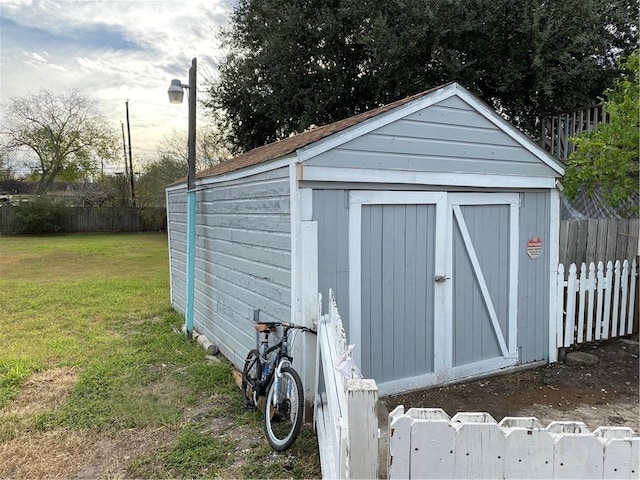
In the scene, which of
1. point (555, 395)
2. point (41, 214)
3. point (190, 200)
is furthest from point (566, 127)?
point (41, 214)

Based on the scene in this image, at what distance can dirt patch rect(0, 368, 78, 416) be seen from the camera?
3.65 meters

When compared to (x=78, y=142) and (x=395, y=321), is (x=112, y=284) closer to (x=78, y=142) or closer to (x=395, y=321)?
(x=395, y=321)

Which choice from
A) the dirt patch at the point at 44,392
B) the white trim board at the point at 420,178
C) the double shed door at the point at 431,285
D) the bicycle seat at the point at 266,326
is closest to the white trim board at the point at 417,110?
the white trim board at the point at 420,178

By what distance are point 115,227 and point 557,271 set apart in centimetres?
2498

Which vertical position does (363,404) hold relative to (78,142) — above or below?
below

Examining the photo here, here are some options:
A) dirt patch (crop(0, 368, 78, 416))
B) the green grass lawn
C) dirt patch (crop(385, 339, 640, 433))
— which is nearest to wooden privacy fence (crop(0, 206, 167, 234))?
the green grass lawn

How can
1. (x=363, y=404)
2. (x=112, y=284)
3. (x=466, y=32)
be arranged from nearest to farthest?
1. (x=363, y=404)
2. (x=466, y=32)
3. (x=112, y=284)

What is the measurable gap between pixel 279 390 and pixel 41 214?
2404cm

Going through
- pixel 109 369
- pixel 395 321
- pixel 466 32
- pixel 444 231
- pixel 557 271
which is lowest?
pixel 109 369

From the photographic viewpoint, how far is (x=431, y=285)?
13.0 ft

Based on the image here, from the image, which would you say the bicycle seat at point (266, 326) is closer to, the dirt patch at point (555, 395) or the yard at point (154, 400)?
the yard at point (154, 400)

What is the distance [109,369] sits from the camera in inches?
177

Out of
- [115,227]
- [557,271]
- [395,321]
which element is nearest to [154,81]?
[395,321]

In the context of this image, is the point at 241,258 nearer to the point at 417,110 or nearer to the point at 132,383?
the point at 132,383
